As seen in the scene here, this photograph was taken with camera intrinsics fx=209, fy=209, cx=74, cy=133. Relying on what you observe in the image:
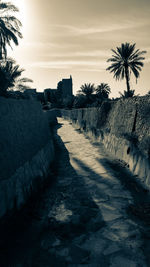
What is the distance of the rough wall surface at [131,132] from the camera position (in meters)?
4.52

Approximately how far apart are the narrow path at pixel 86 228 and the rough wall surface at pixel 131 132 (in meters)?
0.47

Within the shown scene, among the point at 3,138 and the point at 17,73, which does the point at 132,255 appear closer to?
the point at 3,138

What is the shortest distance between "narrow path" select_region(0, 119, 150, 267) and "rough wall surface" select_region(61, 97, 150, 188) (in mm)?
467

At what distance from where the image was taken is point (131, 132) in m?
5.51

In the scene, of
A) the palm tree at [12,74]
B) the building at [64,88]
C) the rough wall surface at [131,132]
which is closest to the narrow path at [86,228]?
the rough wall surface at [131,132]

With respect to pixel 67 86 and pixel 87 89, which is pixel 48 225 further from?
pixel 67 86

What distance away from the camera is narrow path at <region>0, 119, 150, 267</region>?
2.32 meters

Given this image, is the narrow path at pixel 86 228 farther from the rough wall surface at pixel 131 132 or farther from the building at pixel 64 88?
the building at pixel 64 88

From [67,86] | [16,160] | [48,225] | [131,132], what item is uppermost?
[67,86]

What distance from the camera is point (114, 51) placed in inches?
1315

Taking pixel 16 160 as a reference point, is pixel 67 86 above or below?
above

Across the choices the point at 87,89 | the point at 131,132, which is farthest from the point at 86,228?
the point at 87,89

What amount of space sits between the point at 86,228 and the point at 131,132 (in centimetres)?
323

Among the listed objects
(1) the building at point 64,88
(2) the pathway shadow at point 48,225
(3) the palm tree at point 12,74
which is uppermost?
(1) the building at point 64,88
